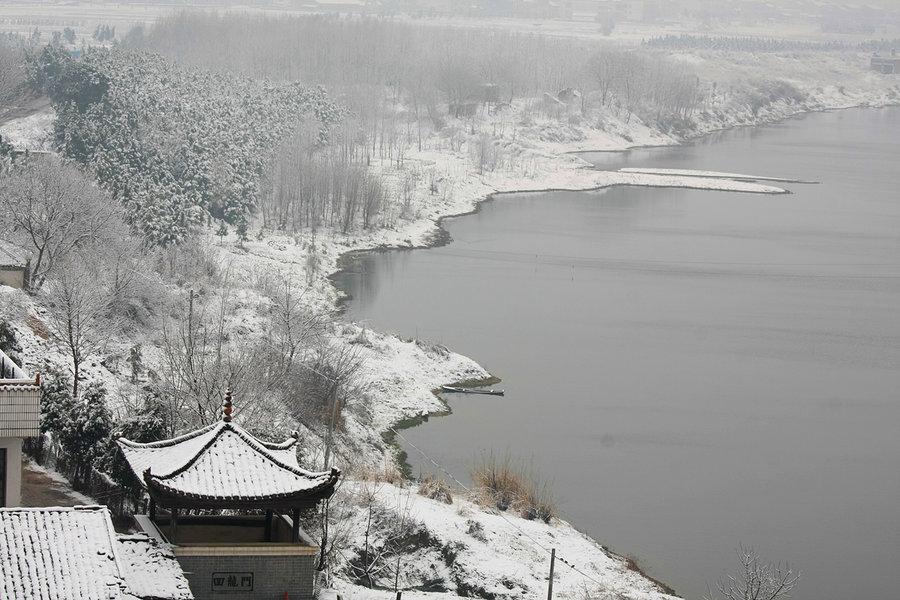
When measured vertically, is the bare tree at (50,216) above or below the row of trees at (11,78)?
below

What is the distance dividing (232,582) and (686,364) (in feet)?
99.3

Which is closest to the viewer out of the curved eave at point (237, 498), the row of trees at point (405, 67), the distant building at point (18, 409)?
the curved eave at point (237, 498)

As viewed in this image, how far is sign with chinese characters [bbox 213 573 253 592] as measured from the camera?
808 inches

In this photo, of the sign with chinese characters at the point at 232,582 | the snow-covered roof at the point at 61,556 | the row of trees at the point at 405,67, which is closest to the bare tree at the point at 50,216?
the sign with chinese characters at the point at 232,582

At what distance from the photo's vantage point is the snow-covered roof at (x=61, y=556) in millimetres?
17203

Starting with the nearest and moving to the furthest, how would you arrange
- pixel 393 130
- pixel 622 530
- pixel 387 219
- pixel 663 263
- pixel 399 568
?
pixel 399 568, pixel 622 530, pixel 663 263, pixel 387 219, pixel 393 130

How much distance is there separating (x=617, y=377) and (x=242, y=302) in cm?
1308

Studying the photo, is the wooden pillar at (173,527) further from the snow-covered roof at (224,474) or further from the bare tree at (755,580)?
the bare tree at (755,580)

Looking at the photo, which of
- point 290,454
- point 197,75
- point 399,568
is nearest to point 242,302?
point 399,568

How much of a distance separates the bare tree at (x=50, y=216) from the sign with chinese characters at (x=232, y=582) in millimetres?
24545

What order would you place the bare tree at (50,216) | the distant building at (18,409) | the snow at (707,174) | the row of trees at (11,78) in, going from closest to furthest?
the distant building at (18,409), the bare tree at (50,216), the row of trees at (11,78), the snow at (707,174)

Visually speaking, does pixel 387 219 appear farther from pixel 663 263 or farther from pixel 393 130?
pixel 393 130

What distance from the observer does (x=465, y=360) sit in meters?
46.3

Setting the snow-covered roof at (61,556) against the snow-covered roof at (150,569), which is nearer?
the snow-covered roof at (61,556)
